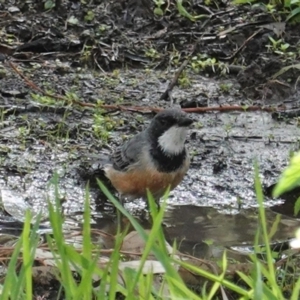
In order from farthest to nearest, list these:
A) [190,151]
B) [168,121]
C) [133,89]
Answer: [133,89] → [190,151] → [168,121]

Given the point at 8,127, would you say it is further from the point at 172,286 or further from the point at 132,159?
the point at 172,286

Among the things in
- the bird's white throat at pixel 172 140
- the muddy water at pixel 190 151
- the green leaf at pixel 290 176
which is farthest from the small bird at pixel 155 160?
the green leaf at pixel 290 176

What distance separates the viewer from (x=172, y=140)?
6586 mm

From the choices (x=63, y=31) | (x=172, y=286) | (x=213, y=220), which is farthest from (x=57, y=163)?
(x=172, y=286)

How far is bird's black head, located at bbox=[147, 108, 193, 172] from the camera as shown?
21.1 feet

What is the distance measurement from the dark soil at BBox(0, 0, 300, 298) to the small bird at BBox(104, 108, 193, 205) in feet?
0.78

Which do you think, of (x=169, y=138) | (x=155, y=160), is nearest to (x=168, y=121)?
(x=169, y=138)

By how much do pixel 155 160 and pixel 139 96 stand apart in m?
1.98

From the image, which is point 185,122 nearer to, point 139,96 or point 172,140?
point 172,140

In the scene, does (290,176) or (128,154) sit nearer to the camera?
(290,176)

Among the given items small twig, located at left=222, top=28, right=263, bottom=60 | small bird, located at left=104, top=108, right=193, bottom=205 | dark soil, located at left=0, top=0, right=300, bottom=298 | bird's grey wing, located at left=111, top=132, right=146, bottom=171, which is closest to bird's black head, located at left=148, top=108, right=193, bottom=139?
small bird, located at left=104, top=108, right=193, bottom=205

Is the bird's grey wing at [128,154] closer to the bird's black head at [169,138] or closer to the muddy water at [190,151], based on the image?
the bird's black head at [169,138]

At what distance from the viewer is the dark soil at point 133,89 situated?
6.95 m

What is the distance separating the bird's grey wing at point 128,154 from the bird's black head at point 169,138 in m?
0.10
